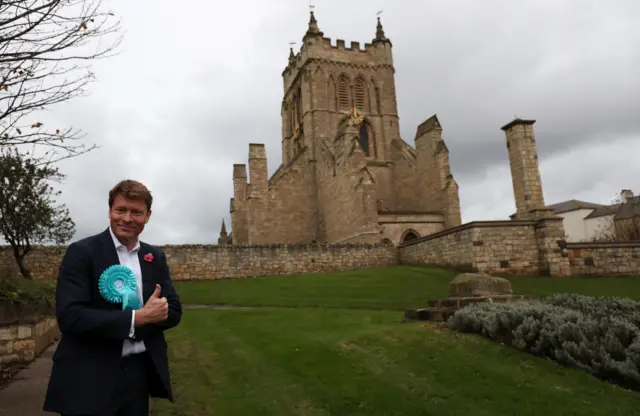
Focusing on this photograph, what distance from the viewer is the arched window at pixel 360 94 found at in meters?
40.3

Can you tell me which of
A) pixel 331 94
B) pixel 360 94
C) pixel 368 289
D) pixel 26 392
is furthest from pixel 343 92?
pixel 26 392

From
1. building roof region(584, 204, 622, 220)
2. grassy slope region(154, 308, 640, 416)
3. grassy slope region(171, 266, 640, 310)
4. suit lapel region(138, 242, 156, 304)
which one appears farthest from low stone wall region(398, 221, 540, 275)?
building roof region(584, 204, 622, 220)

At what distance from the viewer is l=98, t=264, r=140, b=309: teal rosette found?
2486 millimetres

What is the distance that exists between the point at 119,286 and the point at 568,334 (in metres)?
6.39

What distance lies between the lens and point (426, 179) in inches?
1312

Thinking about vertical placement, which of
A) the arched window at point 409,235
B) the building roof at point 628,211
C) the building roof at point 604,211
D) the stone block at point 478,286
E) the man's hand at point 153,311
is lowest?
the stone block at point 478,286

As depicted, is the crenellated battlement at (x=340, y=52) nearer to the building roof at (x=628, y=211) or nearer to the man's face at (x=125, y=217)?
the building roof at (x=628, y=211)

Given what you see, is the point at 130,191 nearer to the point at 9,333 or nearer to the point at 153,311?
the point at 153,311

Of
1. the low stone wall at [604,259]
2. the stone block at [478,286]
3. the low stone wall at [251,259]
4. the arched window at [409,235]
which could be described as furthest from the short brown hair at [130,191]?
the arched window at [409,235]

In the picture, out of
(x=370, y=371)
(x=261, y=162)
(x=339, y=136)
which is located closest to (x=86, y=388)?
(x=370, y=371)

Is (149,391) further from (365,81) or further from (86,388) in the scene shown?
(365,81)

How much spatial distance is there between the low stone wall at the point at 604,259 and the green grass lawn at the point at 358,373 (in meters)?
12.8

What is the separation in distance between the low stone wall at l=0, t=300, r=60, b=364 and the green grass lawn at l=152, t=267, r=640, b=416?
220cm

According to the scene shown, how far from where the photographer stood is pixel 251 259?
23.0 m
